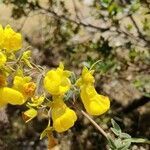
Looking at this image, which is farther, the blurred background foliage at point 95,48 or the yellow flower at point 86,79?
the blurred background foliage at point 95,48

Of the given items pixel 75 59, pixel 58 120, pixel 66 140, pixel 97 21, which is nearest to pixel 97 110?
pixel 58 120

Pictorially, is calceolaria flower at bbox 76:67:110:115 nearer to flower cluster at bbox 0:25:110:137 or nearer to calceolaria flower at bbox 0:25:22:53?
flower cluster at bbox 0:25:110:137

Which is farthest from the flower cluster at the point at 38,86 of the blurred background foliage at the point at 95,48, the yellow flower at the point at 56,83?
the blurred background foliage at the point at 95,48

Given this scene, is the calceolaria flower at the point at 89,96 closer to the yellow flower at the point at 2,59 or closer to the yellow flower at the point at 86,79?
the yellow flower at the point at 86,79

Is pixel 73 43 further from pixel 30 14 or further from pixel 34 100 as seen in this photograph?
pixel 34 100

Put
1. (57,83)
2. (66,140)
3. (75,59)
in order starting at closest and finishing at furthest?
(57,83), (66,140), (75,59)

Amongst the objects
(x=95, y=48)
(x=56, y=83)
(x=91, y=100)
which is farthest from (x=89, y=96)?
(x=95, y=48)

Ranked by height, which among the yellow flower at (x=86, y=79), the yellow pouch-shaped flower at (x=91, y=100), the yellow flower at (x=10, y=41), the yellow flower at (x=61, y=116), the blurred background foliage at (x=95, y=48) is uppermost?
the yellow flower at (x=10, y=41)

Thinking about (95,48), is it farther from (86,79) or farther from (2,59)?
(2,59)
